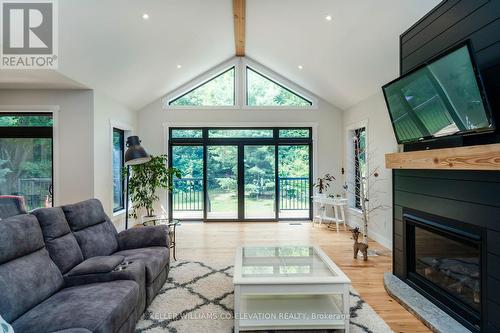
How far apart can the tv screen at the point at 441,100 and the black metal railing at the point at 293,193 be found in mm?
3663

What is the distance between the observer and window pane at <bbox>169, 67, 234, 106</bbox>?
637 centimetres

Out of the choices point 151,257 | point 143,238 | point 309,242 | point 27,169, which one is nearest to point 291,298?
point 151,257

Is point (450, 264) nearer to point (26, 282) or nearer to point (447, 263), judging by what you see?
point (447, 263)

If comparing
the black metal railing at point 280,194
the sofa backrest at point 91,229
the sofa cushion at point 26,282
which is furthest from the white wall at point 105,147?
the sofa cushion at point 26,282

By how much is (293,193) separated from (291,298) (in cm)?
410

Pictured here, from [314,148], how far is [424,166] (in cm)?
389

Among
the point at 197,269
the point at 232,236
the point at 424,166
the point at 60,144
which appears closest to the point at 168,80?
the point at 60,144

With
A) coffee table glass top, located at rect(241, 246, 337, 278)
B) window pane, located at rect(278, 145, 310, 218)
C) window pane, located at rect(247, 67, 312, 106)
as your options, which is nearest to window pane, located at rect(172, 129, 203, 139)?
window pane, located at rect(247, 67, 312, 106)

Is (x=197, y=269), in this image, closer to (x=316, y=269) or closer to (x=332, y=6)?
(x=316, y=269)

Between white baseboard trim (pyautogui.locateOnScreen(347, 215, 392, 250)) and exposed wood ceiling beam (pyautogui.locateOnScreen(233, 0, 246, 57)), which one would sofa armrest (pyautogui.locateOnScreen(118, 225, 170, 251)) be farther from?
white baseboard trim (pyautogui.locateOnScreen(347, 215, 392, 250))

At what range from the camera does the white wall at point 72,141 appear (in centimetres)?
433

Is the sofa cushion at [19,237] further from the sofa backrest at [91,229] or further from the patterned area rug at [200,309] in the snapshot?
the patterned area rug at [200,309]

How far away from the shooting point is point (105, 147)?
4730 millimetres

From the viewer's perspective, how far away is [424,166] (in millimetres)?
2506
